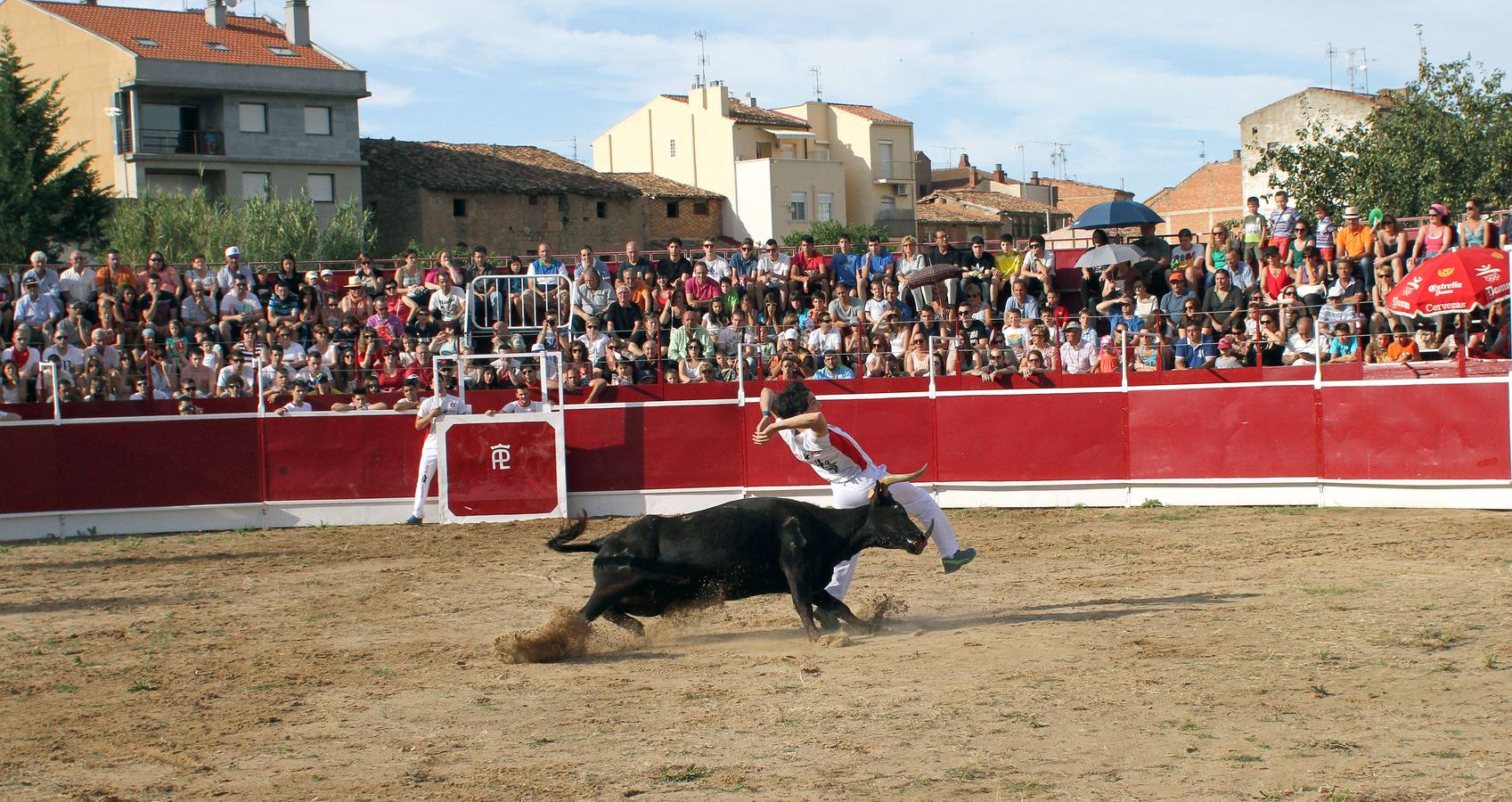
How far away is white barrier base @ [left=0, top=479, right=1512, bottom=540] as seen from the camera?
1488 centimetres

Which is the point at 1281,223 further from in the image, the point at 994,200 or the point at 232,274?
the point at 994,200

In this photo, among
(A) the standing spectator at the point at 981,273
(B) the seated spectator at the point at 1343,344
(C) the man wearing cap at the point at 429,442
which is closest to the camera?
(B) the seated spectator at the point at 1343,344

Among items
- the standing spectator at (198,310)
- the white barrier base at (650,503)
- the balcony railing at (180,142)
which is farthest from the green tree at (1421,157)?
the balcony railing at (180,142)

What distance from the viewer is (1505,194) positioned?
30234mm

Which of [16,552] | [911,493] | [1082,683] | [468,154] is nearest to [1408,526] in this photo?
[911,493]

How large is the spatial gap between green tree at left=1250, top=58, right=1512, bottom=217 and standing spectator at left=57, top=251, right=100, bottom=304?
2246 cm

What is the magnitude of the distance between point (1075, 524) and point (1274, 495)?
2197 mm

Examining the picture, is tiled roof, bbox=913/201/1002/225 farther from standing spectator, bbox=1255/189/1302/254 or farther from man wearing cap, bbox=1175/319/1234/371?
man wearing cap, bbox=1175/319/1234/371

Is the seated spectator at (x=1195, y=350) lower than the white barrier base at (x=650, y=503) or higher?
higher

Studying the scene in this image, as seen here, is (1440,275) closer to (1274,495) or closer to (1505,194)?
(1274,495)

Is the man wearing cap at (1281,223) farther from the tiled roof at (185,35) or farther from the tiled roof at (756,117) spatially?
the tiled roof at (756,117)

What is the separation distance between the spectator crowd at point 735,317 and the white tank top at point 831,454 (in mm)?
6867

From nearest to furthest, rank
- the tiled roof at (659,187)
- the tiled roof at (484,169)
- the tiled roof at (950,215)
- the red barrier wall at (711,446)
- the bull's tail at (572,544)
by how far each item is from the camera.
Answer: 1. the bull's tail at (572,544)
2. the red barrier wall at (711,446)
3. the tiled roof at (484,169)
4. the tiled roof at (659,187)
5. the tiled roof at (950,215)

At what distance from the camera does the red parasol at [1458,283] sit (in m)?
13.3
